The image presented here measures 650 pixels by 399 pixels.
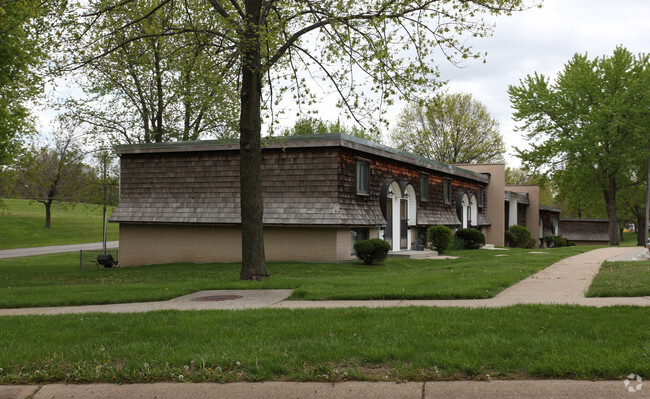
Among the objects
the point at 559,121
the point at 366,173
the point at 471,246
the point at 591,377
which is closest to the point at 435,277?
the point at 591,377

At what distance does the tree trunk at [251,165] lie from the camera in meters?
14.1

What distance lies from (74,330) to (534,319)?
247 inches

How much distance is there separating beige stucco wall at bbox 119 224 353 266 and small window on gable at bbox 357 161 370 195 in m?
1.93

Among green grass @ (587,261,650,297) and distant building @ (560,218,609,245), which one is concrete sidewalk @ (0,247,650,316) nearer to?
green grass @ (587,261,650,297)

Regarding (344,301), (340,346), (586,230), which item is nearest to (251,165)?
(344,301)

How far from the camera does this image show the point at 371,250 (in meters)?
19.2

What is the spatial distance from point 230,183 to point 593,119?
89.0 ft

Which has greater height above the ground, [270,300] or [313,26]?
[313,26]

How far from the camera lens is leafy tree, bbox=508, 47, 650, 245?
3747 centimetres

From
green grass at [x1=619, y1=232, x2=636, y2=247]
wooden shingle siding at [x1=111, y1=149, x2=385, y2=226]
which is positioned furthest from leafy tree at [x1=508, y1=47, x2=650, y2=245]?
wooden shingle siding at [x1=111, y1=149, x2=385, y2=226]

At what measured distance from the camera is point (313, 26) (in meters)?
14.3

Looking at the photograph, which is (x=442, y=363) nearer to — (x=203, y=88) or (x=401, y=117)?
(x=203, y=88)

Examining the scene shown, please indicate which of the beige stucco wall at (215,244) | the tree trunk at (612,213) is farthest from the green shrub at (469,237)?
the tree trunk at (612,213)

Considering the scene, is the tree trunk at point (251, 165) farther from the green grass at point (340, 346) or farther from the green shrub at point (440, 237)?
the green shrub at point (440, 237)
